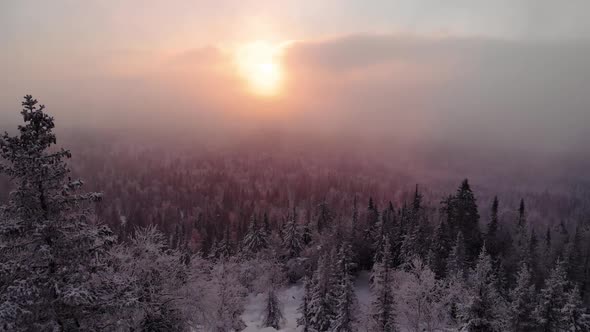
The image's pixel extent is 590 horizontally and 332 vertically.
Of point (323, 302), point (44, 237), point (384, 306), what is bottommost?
point (323, 302)

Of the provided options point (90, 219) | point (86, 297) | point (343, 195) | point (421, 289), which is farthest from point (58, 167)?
point (343, 195)

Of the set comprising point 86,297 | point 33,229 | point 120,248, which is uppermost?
point 33,229

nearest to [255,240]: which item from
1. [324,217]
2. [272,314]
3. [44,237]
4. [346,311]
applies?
[324,217]

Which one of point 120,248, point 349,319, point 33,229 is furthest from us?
point 349,319

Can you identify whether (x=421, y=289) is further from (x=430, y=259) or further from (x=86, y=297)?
(x=86, y=297)

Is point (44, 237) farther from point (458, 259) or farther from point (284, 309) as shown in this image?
point (284, 309)

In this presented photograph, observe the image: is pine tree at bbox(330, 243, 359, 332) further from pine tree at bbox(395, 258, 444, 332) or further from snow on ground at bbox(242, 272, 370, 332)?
snow on ground at bbox(242, 272, 370, 332)
